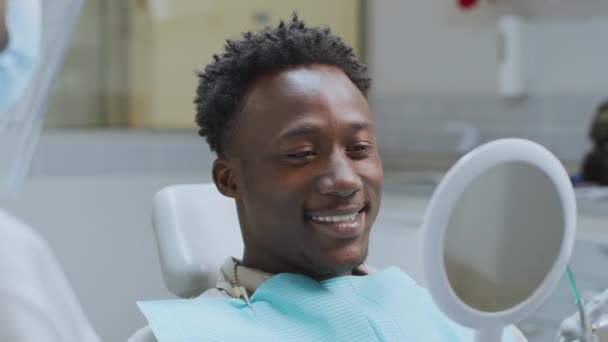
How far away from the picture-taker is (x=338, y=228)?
0.92 metres

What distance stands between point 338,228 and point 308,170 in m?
0.07

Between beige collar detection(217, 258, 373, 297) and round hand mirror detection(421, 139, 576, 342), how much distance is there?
343 millimetres

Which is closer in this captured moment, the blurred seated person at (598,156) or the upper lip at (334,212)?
the upper lip at (334,212)

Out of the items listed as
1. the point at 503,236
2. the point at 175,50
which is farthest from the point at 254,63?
the point at 175,50

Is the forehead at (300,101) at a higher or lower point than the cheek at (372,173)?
higher

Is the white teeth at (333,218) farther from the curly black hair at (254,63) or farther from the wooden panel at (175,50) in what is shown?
the wooden panel at (175,50)

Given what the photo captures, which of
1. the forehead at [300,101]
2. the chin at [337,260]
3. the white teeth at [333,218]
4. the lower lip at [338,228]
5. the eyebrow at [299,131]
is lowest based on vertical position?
the chin at [337,260]

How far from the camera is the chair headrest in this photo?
1.25 meters

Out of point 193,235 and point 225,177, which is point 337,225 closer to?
point 225,177

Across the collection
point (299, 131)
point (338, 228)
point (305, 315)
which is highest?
point (299, 131)

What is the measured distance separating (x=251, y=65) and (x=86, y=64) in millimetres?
1996

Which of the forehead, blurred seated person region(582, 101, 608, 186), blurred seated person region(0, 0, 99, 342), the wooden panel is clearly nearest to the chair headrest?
the forehead

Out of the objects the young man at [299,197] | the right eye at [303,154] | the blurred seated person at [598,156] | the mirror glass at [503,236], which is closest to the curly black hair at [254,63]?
the young man at [299,197]

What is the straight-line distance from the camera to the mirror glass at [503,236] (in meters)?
0.68
